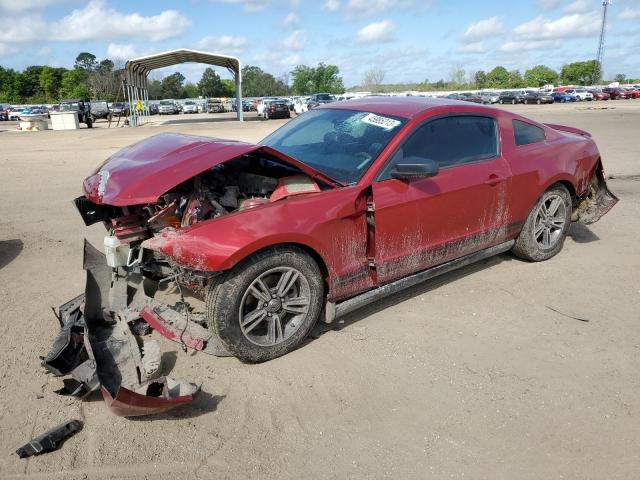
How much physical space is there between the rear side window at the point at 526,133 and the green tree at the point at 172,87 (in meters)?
89.6

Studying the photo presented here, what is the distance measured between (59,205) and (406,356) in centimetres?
637

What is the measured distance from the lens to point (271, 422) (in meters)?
2.87

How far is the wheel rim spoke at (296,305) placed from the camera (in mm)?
3460

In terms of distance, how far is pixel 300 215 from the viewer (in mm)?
3354

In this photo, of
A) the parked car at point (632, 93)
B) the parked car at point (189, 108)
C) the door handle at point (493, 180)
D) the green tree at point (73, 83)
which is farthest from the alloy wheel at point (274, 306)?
the green tree at point (73, 83)

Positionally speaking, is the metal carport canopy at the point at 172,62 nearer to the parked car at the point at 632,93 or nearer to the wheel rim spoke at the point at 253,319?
the wheel rim spoke at the point at 253,319

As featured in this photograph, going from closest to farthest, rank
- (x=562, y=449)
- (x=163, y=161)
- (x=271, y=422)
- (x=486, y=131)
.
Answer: (x=562, y=449), (x=271, y=422), (x=163, y=161), (x=486, y=131)

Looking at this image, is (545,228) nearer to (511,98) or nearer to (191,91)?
(511,98)

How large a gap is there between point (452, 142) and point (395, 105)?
590mm

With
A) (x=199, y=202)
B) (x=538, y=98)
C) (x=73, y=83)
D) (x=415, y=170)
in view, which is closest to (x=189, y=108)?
(x=73, y=83)

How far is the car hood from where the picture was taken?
3230mm

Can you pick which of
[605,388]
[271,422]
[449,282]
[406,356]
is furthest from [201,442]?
[449,282]

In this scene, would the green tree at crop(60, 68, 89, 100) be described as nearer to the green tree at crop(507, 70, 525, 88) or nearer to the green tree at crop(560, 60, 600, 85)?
the green tree at crop(507, 70, 525, 88)

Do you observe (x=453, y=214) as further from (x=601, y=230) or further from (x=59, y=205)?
(x=59, y=205)
